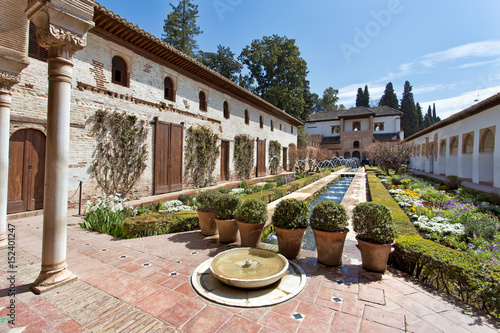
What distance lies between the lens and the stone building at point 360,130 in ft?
128

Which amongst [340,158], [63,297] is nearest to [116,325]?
[63,297]

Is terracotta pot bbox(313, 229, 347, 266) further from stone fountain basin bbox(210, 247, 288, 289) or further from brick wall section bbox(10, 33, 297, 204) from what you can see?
brick wall section bbox(10, 33, 297, 204)

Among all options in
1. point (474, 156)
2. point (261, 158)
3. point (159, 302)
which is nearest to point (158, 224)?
point (159, 302)

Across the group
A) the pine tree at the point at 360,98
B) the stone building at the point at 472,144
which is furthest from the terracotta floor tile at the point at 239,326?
the pine tree at the point at 360,98

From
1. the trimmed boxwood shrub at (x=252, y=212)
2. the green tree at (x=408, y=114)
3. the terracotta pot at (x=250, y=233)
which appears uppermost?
the green tree at (x=408, y=114)

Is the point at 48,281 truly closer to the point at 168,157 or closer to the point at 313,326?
the point at 313,326

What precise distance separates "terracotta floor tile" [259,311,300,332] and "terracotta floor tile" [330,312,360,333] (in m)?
0.36

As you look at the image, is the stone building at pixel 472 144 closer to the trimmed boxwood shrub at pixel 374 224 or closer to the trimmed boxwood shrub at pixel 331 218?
the trimmed boxwood shrub at pixel 374 224

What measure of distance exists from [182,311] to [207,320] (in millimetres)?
314

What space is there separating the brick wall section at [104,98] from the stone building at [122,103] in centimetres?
3

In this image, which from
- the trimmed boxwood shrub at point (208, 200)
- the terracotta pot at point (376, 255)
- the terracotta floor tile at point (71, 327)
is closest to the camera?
the terracotta floor tile at point (71, 327)

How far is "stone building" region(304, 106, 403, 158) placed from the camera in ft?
128

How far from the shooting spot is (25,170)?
6562mm

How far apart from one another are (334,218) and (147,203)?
672 centimetres
